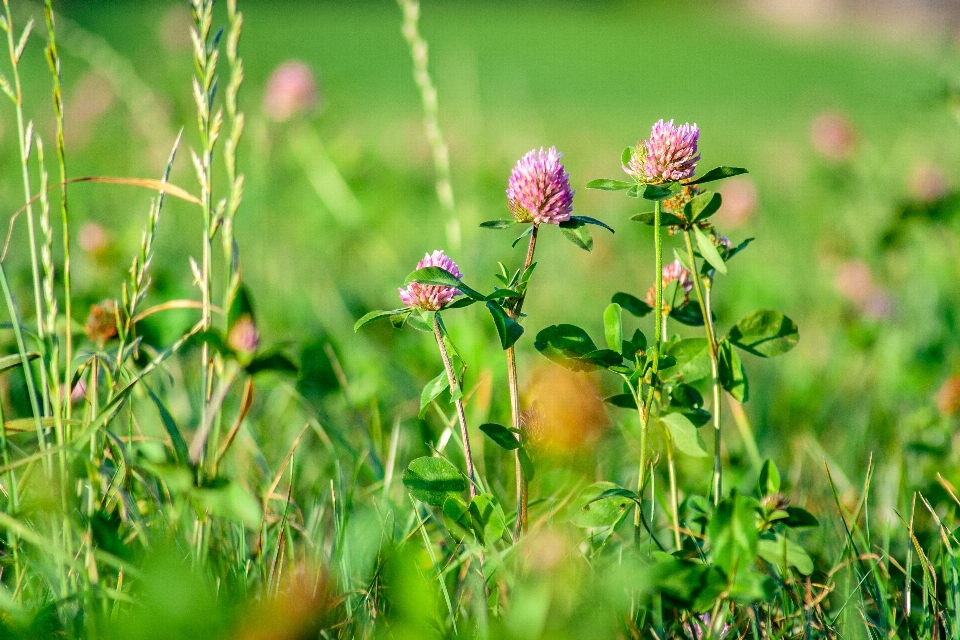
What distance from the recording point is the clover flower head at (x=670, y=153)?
2.34 ft

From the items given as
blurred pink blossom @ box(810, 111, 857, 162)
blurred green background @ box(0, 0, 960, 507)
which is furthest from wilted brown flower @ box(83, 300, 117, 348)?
blurred pink blossom @ box(810, 111, 857, 162)

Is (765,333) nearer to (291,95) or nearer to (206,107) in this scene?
(206,107)

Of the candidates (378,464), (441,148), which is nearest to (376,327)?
(441,148)

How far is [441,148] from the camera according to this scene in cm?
136

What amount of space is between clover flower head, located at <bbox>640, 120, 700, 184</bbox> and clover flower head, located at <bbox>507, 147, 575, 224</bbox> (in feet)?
0.23

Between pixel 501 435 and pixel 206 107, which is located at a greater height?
pixel 206 107

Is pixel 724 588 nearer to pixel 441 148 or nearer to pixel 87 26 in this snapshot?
pixel 441 148

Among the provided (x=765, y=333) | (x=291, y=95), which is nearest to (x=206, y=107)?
(x=765, y=333)

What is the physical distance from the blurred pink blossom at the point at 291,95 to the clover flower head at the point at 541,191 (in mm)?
1650

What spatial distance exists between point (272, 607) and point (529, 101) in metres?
7.27

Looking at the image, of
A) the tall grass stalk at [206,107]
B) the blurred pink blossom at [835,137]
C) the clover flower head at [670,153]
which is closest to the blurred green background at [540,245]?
the blurred pink blossom at [835,137]

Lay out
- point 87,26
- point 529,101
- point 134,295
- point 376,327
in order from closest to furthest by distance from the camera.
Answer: point 134,295 → point 376,327 → point 529,101 → point 87,26

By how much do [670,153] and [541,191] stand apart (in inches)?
4.4

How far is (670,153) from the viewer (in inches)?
28.2
